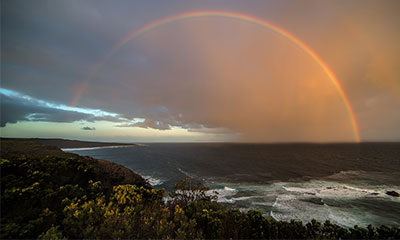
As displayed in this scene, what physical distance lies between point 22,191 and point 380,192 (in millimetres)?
46014

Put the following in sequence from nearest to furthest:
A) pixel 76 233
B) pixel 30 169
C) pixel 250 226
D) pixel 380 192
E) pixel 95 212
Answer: pixel 76 233 → pixel 95 212 → pixel 250 226 → pixel 30 169 → pixel 380 192

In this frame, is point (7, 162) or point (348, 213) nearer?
point (7, 162)

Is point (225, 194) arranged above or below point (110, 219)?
below

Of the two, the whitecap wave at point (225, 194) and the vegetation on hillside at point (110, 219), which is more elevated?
the vegetation on hillside at point (110, 219)

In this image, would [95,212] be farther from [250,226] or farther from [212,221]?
[250,226]

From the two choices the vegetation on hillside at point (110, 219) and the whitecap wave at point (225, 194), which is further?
the whitecap wave at point (225, 194)

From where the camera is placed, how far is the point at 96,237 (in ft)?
17.6

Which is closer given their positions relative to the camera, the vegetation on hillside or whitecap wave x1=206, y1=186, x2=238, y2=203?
the vegetation on hillside

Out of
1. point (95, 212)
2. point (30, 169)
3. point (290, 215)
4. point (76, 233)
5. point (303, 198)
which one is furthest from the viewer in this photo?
point (303, 198)

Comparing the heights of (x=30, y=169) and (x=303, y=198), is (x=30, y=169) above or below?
above

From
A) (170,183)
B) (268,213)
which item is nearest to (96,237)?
(268,213)

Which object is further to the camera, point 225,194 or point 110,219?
point 225,194

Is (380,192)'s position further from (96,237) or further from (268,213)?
(96,237)

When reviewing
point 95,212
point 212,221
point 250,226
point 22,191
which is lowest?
point 250,226
